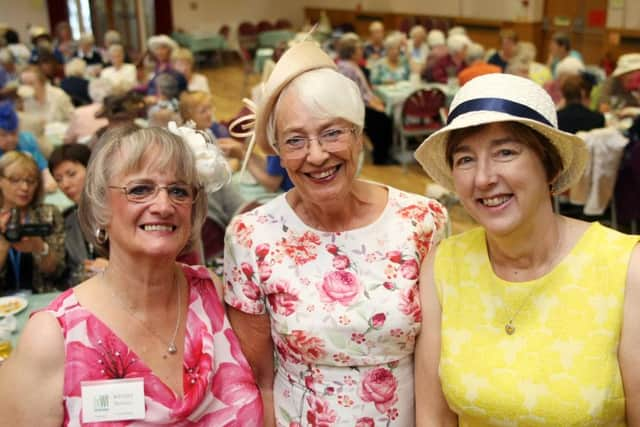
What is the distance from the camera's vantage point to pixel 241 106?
11984 millimetres

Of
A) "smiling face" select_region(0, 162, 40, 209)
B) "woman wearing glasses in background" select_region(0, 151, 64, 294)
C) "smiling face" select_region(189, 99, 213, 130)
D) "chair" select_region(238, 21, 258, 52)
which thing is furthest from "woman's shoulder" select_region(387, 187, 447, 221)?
"chair" select_region(238, 21, 258, 52)

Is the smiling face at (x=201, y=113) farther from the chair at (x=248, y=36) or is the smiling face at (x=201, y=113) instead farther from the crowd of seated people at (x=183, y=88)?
the chair at (x=248, y=36)

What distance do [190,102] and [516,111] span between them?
408cm

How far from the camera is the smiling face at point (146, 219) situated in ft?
5.24

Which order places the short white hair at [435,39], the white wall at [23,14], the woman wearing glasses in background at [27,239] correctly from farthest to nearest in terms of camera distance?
the white wall at [23,14]
the short white hair at [435,39]
the woman wearing glasses in background at [27,239]

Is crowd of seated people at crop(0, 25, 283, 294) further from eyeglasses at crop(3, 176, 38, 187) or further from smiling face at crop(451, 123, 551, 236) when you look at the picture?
smiling face at crop(451, 123, 551, 236)

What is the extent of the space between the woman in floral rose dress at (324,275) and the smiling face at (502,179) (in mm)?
367

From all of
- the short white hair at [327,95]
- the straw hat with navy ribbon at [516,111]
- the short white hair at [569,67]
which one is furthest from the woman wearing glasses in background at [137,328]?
the short white hair at [569,67]

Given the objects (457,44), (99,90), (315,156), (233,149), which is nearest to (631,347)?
(315,156)

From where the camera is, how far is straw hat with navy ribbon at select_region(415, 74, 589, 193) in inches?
54.7

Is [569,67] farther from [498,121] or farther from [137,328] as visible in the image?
[137,328]

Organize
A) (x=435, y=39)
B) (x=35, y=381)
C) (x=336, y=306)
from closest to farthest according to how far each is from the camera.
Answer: (x=35, y=381) < (x=336, y=306) < (x=435, y=39)

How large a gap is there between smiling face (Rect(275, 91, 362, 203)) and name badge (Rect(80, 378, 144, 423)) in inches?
24.9

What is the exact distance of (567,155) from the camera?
57.7 inches
